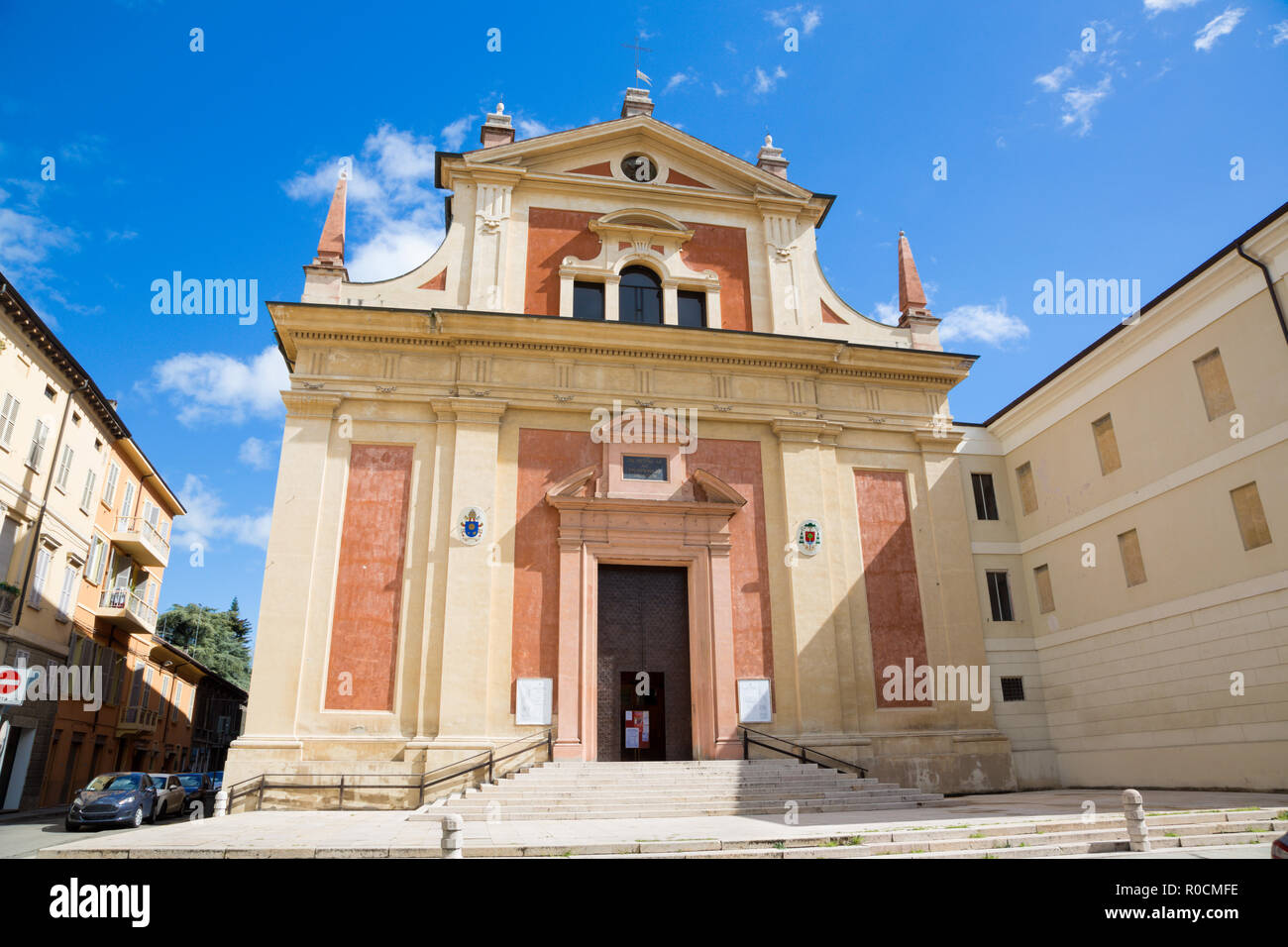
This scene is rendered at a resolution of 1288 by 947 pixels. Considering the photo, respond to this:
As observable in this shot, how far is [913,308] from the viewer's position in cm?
2327

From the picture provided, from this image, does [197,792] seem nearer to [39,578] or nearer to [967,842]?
[39,578]

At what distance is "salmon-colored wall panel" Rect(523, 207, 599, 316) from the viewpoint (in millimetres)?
21484

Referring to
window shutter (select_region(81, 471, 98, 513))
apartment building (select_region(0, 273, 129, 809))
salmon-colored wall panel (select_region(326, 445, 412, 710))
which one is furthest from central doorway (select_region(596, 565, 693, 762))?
window shutter (select_region(81, 471, 98, 513))

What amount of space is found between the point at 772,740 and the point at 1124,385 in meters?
11.4

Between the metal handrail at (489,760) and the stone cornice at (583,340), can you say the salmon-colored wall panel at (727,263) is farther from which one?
the metal handrail at (489,760)

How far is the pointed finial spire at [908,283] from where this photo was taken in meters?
23.4

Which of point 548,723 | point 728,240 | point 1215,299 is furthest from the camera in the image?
point 728,240

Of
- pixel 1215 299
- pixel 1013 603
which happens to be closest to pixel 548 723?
pixel 1013 603

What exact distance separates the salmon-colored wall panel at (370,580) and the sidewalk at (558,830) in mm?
2682

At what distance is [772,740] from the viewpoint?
18484 millimetres

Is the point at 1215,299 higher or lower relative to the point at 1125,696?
higher

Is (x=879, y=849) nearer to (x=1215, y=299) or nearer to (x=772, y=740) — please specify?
(x=772, y=740)

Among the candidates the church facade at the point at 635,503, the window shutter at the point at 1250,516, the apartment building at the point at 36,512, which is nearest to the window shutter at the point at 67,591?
the apartment building at the point at 36,512

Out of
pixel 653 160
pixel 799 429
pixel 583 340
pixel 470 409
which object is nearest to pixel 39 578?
pixel 470 409
